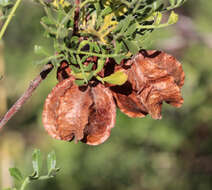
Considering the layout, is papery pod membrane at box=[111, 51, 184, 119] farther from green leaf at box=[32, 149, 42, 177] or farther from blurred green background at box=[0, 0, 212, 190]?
blurred green background at box=[0, 0, 212, 190]

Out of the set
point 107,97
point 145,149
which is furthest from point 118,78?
point 145,149

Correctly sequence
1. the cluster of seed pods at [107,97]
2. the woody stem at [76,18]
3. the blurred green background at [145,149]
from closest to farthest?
the woody stem at [76,18] → the cluster of seed pods at [107,97] → the blurred green background at [145,149]

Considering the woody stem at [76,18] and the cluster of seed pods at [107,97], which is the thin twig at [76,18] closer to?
the woody stem at [76,18]

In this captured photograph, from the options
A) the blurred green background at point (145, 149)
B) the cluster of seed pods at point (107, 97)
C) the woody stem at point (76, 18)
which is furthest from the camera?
the blurred green background at point (145, 149)

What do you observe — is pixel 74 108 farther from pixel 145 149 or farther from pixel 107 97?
pixel 145 149

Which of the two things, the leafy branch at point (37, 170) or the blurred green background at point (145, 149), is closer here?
the leafy branch at point (37, 170)

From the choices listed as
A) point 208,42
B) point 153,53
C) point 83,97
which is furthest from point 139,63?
point 208,42

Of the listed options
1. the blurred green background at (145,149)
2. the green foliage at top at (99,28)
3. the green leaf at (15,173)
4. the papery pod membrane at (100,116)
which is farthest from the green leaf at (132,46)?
the blurred green background at (145,149)
